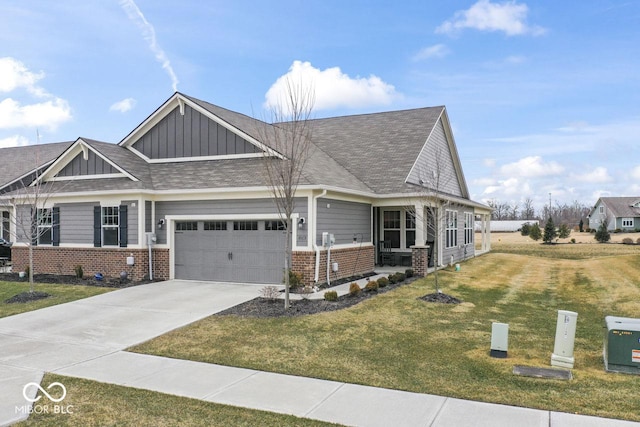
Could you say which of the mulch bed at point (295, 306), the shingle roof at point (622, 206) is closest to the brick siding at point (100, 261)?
the mulch bed at point (295, 306)

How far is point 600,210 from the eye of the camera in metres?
81.4

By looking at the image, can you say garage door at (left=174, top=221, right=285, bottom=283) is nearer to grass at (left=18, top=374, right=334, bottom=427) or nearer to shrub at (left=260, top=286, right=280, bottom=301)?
shrub at (left=260, top=286, right=280, bottom=301)

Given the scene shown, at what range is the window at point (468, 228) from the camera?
26125mm

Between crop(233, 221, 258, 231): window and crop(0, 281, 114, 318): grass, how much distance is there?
4176mm

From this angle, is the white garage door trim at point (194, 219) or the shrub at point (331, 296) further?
the white garage door trim at point (194, 219)

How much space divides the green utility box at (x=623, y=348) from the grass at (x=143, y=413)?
4.58 meters

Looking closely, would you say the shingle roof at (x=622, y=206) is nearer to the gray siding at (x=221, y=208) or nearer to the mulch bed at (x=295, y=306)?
the mulch bed at (x=295, y=306)

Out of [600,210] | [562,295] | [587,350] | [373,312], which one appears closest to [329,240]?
[373,312]

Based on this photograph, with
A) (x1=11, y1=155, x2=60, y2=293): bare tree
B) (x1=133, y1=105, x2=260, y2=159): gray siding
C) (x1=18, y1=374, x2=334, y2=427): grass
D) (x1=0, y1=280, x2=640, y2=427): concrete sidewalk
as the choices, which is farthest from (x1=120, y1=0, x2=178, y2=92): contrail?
(x1=18, y1=374, x2=334, y2=427): grass

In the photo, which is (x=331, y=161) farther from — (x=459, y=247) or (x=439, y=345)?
(x=439, y=345)

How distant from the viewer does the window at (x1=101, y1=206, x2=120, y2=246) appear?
666 inches

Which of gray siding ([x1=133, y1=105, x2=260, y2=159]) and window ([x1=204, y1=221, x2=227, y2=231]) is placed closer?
window ([x1=204, y1=221, x2=227, y2=231])

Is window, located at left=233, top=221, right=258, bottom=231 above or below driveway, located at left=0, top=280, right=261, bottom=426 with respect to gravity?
above

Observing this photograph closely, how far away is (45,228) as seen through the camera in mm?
18406
